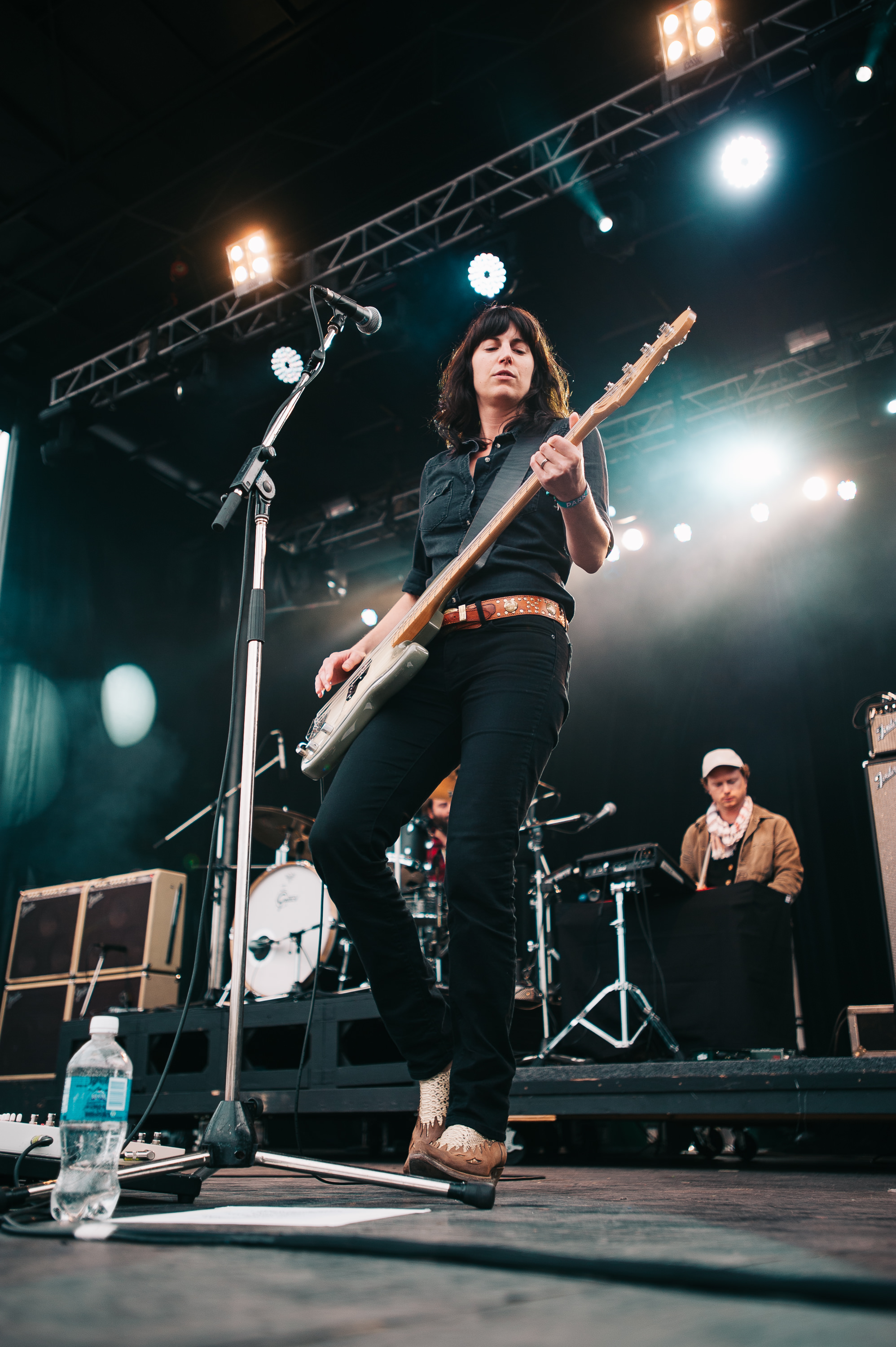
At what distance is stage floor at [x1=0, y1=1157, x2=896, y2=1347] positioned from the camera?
Answer: 20.5 inches

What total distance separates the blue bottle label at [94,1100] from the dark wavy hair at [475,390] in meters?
1.60

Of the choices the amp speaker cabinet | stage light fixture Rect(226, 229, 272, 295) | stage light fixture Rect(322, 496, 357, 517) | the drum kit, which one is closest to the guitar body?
the amp speaker cabinet

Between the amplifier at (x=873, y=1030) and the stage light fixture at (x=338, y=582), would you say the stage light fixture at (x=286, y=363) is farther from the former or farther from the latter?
the amplifier at (x=873, y=1030)

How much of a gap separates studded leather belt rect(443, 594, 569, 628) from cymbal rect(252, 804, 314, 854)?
146 inches

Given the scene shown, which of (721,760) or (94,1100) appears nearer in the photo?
(94,1100)

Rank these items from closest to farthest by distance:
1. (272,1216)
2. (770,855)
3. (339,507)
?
(272,1216) < (770,855) < (339,507)

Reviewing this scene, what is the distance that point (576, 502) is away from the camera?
1850 millimetres

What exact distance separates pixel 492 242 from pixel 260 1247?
551cm

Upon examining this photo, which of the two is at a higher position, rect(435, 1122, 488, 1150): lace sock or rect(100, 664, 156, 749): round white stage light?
rect(100, 664, 156, 749): round white stage light

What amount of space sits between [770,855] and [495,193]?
13.2 ft

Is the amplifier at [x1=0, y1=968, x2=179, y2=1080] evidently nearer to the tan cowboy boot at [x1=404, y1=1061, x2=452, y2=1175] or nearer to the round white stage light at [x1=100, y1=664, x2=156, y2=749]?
the round white stage light at [x1=100, y1=664, x2=156, y2=749]

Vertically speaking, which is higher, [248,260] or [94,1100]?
[248,260]

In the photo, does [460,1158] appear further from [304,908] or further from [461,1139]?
[304,908]

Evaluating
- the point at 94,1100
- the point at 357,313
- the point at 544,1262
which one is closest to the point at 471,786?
the point at 94,1100
